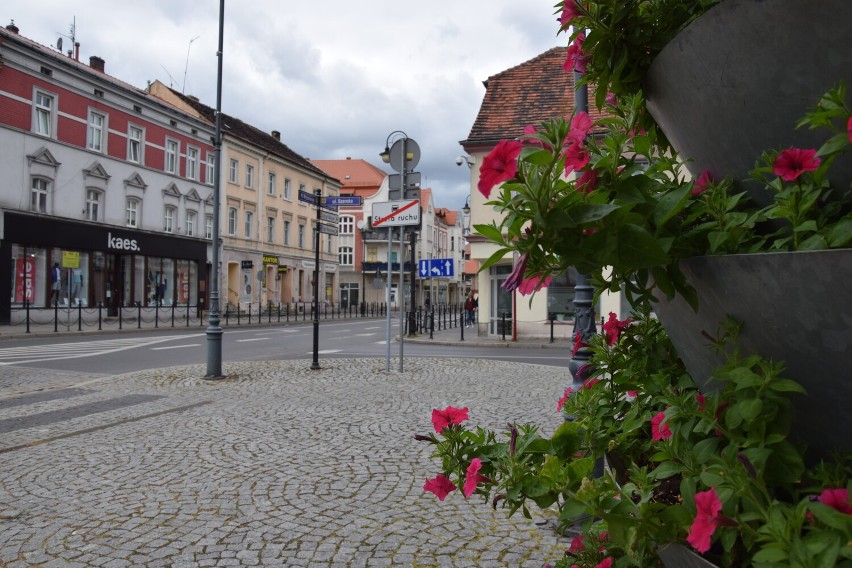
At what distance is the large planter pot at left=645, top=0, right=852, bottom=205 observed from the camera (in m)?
0.98

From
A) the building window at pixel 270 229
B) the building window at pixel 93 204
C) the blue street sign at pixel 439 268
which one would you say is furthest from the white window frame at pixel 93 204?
the blue street sign at pixel 439 268

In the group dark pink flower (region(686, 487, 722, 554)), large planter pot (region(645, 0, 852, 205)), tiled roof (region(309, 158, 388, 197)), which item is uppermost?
tiled roof (region(309, 158, 388, 197))

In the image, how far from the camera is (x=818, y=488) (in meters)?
0.98

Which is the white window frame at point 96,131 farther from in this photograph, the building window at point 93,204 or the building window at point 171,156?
the building window at point 171,156

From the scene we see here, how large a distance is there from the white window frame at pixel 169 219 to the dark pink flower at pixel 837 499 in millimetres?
36223

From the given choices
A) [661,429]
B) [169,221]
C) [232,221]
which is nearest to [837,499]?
[661,429]

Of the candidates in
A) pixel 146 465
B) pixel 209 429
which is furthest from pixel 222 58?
pixel 146 465

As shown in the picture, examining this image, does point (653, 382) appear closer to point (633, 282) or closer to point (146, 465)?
point (633, 282)

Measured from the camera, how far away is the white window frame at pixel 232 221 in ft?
131

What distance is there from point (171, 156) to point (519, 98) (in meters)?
21.5

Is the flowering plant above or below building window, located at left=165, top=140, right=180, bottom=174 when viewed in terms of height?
below

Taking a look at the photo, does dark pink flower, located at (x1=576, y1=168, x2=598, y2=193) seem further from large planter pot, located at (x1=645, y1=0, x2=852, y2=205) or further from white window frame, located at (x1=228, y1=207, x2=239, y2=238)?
white window frame, located at (x1=228, y1=207, x2=239, y2=238)

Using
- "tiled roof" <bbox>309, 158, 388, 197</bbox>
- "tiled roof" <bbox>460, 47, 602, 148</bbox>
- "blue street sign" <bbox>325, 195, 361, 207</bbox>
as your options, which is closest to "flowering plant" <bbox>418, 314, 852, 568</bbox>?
"blue street sign" <bbox>325, 195, 361, 207</bbox>

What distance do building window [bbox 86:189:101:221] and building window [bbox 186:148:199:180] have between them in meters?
7.15
